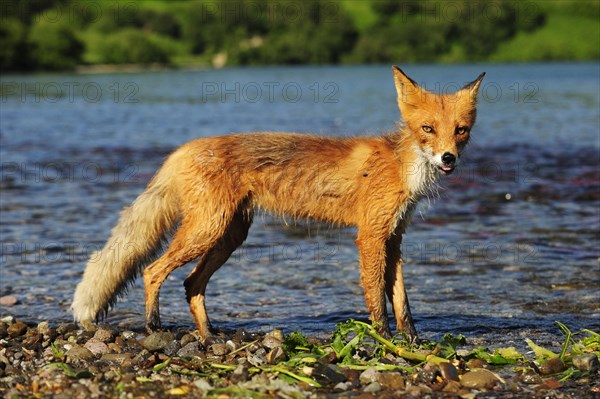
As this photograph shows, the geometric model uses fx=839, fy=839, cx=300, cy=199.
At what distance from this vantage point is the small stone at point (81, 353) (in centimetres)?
791

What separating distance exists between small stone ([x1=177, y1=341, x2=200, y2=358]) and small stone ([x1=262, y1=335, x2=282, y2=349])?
2.18 feet

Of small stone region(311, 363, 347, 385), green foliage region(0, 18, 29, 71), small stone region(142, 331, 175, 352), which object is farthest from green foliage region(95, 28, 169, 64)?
small stone region(311, 363, 347, 385)

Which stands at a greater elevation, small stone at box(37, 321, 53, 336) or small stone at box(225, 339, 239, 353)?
small stone at box(225, 339, 239, 353)

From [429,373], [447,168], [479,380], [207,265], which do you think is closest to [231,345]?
[207,265]

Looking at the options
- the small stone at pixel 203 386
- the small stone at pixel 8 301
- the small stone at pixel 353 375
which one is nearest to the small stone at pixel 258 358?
the small stone at pixel 203 386

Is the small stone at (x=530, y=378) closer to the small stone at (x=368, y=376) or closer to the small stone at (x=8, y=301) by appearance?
the small stone at (x=368, y=376)

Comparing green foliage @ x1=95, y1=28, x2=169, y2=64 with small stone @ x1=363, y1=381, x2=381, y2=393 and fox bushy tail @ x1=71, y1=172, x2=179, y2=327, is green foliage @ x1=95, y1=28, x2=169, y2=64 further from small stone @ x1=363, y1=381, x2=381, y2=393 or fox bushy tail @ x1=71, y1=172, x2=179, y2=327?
small stone @ x1=363, y1=381, x2=381, y2=393

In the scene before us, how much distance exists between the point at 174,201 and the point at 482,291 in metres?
4.51

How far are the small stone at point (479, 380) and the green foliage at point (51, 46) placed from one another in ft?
362

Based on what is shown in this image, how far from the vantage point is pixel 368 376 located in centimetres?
729

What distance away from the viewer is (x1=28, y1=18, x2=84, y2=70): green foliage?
111 meters

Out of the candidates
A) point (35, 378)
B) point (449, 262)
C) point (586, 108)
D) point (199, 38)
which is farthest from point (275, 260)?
point (199, 38)

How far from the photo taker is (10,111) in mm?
46719

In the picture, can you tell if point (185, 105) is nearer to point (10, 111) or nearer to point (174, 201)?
point (10, 111)
